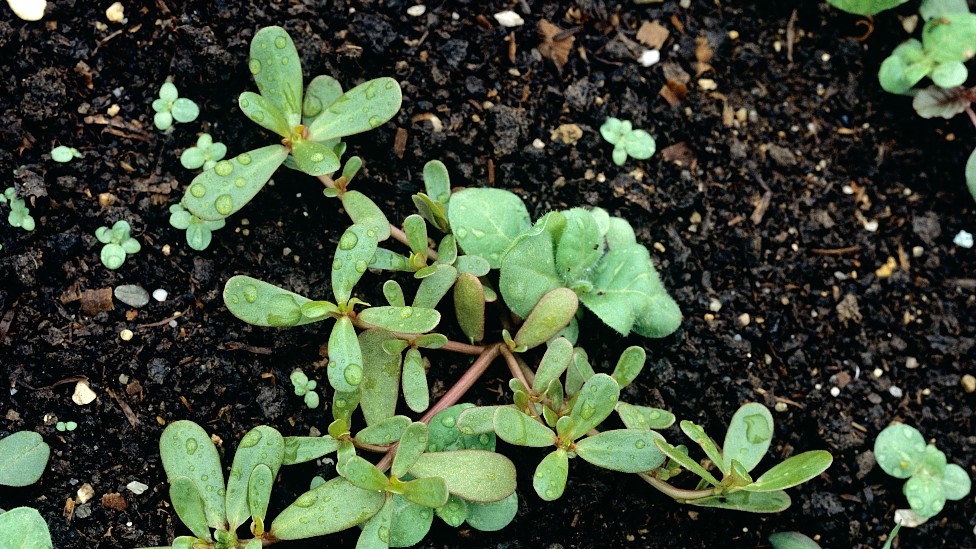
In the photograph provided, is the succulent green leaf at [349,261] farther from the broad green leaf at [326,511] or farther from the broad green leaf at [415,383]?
the broad green leaf at [326,511]

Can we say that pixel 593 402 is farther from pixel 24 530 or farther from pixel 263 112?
pixel 24 530

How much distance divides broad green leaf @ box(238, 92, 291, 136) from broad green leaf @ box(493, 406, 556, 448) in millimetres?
797

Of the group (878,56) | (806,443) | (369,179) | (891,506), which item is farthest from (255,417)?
(878,56)

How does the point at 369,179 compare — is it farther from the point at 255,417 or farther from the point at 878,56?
the point at 878,56

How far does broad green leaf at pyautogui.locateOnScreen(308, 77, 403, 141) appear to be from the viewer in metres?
1.84

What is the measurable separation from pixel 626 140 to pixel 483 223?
532mm

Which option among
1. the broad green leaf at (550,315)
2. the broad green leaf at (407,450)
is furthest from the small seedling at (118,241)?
the broad green leaf at (550,315)

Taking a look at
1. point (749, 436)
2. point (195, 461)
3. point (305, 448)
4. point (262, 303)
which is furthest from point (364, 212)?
point (749, 436)

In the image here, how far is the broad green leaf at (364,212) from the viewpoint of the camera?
184 cm

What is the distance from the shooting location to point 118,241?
190 cm

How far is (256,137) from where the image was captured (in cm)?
201

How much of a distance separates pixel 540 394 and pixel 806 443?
792mm

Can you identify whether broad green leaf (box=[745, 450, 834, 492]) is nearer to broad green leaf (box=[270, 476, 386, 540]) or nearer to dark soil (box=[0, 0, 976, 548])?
dark soil (box=[0, 0, 976, 548])

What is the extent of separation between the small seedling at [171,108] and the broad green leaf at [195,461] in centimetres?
74
